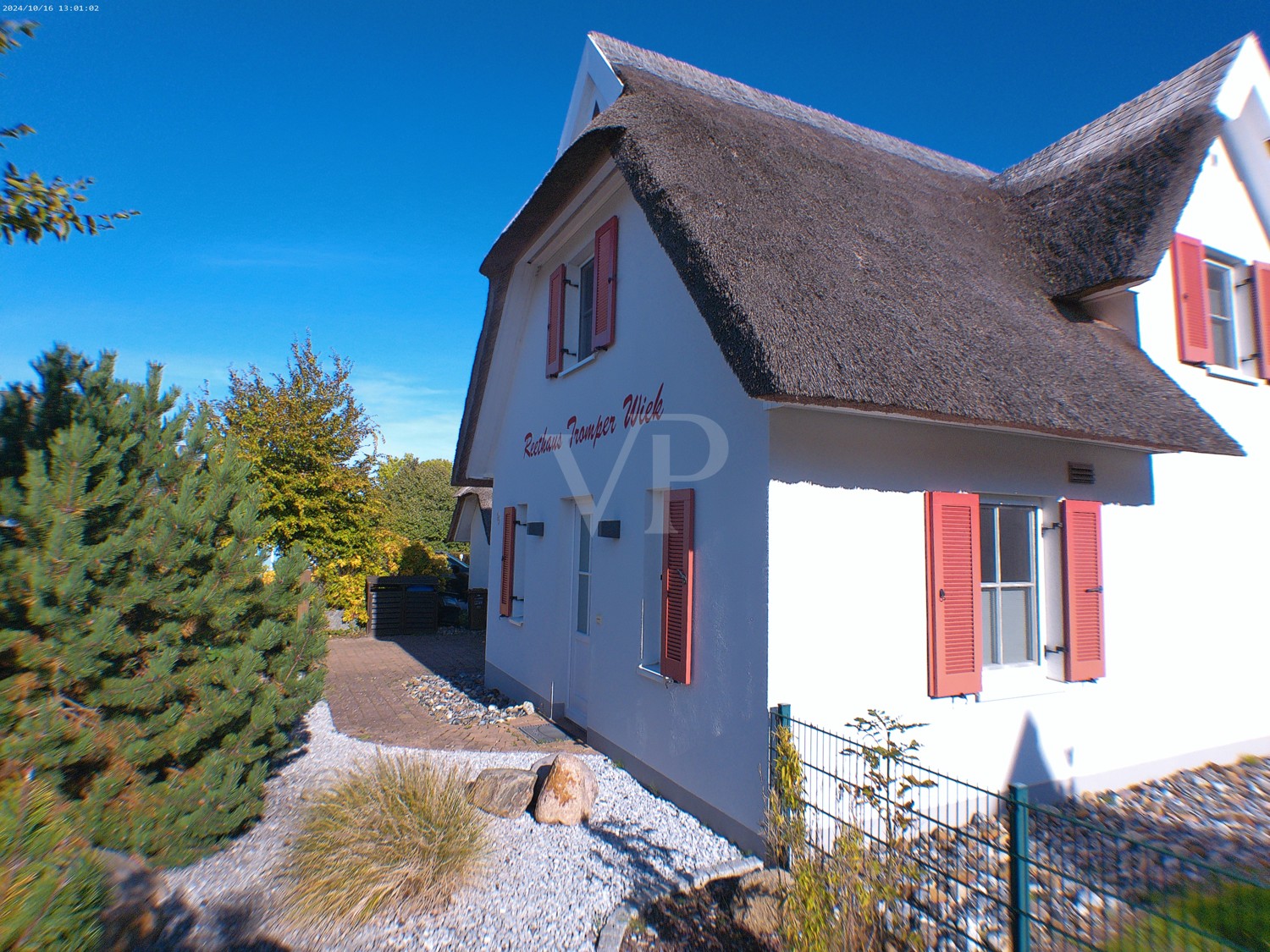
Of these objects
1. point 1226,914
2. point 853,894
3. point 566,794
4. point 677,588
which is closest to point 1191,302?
point 1226,914

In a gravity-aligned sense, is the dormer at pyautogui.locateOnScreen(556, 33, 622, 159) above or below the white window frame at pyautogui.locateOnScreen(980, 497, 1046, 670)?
above

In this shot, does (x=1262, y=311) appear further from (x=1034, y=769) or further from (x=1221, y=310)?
(x=1034, y=769)

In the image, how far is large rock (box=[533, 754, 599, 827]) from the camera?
4793 millimetres

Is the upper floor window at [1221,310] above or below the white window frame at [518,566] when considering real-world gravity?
above

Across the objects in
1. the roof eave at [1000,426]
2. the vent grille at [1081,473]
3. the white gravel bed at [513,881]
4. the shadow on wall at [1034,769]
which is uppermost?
the roof eave at [1000,426]

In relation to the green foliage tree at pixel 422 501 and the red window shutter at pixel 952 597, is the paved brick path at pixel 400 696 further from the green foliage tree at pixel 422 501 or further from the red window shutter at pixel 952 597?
the green foliage tree at pixel 422 501

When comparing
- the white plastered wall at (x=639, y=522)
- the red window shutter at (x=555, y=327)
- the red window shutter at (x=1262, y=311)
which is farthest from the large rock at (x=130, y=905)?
the red window shutter at (x=1262, y=311)

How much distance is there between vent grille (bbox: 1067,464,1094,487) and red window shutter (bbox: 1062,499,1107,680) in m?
0.19

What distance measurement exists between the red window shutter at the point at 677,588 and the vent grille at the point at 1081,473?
2.95 m

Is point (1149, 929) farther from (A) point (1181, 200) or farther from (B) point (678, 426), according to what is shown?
(A) point (1181, 200)

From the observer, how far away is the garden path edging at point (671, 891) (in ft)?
11.3

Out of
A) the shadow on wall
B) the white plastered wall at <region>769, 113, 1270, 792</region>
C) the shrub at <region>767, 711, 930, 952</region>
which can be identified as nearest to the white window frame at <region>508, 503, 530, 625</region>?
the white plastered wall at <region>769, 113, 1270, 792</region>

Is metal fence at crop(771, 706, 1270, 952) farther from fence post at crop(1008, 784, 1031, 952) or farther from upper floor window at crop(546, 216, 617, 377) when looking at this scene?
upper floor window at crop(546, 216, 617, 377)

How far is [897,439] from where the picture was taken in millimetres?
4738
